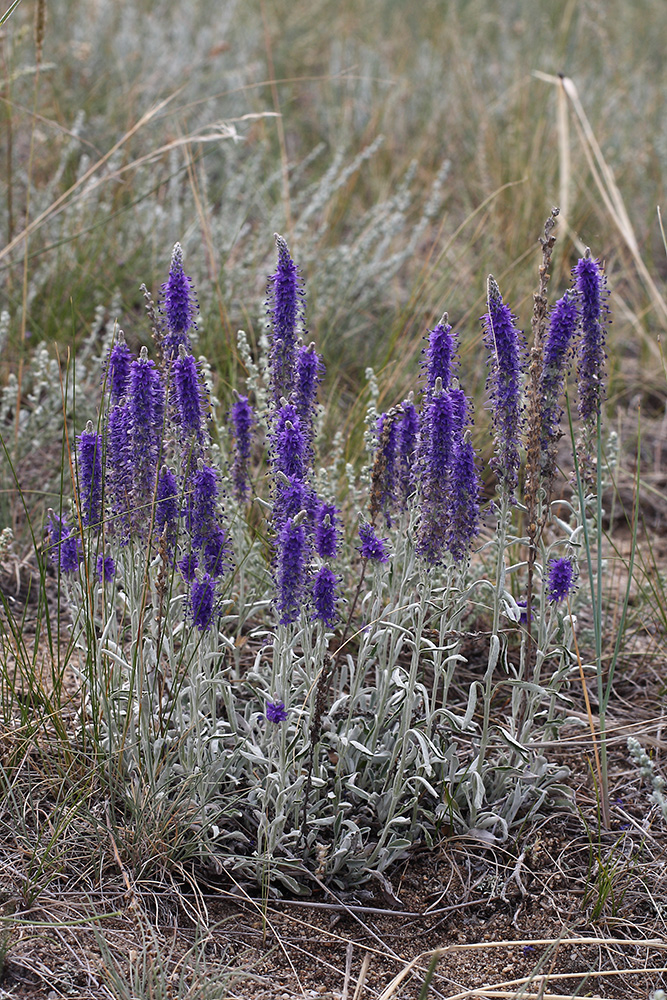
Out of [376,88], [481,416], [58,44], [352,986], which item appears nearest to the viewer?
[352,986]

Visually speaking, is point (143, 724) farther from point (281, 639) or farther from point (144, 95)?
point (144, 95)

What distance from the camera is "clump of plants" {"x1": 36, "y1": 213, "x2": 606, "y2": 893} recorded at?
2000 millimetres

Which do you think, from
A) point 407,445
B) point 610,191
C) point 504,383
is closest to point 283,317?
point 407,445

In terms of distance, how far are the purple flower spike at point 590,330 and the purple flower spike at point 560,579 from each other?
361 mm

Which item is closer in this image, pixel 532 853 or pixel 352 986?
pixel 352 986

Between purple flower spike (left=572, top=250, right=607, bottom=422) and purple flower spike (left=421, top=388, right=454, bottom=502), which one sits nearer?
purple flower spike (left=421, top=388, right=454, bottom=502)

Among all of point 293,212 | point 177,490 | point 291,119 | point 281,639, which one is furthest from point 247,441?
point 291,119

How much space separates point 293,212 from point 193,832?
161 inches

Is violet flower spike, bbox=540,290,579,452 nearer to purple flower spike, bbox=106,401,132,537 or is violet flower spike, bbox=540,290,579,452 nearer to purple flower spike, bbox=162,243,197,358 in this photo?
purple flower spike, bbox=162,243,197,358

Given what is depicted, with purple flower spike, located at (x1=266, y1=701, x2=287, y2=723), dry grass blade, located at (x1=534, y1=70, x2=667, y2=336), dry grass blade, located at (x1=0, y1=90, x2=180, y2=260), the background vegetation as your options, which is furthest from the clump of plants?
dry grass blade, located at (x1=0, y1=90, x2=180, y2=260)

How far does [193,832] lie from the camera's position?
7.28ft

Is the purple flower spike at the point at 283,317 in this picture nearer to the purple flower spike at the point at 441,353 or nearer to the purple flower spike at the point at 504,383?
the purple flower spike at the point at 441,353

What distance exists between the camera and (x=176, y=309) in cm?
204

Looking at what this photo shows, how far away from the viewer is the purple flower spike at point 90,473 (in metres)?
2.13
